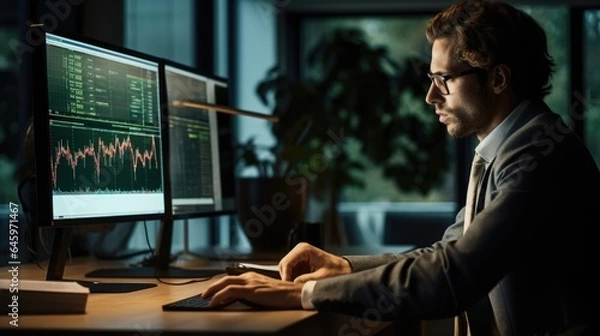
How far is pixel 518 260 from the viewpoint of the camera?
1.66m

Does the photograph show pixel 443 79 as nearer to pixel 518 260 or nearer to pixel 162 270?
pixel 518 260

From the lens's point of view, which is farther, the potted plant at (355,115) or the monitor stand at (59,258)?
the potted plant at (355,115)

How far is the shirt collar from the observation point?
1.94 m

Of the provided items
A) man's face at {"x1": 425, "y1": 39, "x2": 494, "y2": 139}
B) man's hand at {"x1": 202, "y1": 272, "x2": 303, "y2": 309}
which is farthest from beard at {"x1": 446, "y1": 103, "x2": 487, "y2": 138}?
man's hand at {"x1": 202, "y1": 272, "x2": 303, "y2": 309}

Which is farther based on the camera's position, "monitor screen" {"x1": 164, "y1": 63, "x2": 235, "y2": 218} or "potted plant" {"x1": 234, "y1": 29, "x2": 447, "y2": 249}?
Answer: "potted plant" {"x1": 234, "y1": 29, "x2": 447, "y2": 249}

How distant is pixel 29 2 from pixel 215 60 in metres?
1.94

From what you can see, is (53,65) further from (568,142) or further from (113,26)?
(113,26)

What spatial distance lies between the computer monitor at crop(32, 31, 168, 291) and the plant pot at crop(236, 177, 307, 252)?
0.72 metres

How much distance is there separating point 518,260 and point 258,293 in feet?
1.45

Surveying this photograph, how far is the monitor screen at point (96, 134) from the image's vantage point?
1.79 m

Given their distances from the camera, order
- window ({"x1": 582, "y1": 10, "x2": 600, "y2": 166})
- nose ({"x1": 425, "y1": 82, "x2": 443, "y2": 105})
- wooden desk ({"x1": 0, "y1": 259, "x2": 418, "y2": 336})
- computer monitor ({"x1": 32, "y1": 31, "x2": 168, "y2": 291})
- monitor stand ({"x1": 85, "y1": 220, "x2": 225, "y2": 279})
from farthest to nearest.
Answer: window ({"x1": 582, "y1": 10, "x2": 600, "y2": 166}), monitor stand ({"x1": 85, "y1": 220, "x2": 225, "y2": 279}), nose ({"x1": 425, "y1": 82, "x2": 443, "y2": 105}), computer monitor ({"x1": 32, "y1": 31, "x2": 168, "y2": 291}), wooden desk ({"x1": 0, "y1": 259, "x2": 418, "y2": 336})

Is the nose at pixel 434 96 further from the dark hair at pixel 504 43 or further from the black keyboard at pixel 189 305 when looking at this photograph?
the black keyboard at pixel 189 305

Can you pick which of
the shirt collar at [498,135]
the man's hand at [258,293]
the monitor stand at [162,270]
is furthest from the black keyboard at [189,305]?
the shirt collar at [498,135]

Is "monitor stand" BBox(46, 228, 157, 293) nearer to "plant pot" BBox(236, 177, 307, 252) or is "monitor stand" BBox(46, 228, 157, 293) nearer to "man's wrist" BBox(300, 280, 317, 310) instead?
"man's wrist" BBox(300, 280, 317, 310)
